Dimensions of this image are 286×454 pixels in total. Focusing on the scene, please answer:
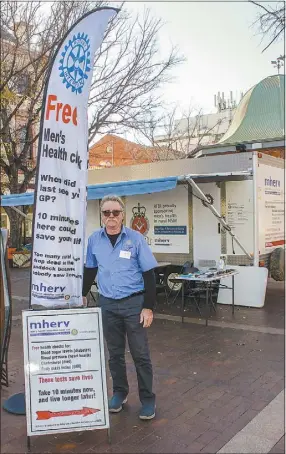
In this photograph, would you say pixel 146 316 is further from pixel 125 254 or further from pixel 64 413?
pixel 64 413

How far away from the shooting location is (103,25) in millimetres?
3818

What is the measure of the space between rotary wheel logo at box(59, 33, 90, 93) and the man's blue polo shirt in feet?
4.29

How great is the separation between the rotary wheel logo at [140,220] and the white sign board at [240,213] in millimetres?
1967

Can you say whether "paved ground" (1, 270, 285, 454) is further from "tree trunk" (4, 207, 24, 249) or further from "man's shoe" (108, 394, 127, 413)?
"tree trunk" (4, 207, 24, 249)

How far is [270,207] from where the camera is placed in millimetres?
9008

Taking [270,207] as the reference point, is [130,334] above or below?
below

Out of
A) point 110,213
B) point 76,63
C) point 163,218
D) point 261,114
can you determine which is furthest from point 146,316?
point 261,114

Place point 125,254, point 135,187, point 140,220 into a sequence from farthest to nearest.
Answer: point 140,220
point 135,187
point 125,254

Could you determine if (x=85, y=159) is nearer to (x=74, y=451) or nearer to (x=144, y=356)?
(x=144, y=356)

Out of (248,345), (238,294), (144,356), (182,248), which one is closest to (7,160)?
(182,248)

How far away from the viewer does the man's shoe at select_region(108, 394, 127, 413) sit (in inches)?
156

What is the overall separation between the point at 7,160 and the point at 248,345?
15.0 meters

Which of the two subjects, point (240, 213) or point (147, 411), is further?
point (240, 213)

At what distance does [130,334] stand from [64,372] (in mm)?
647
